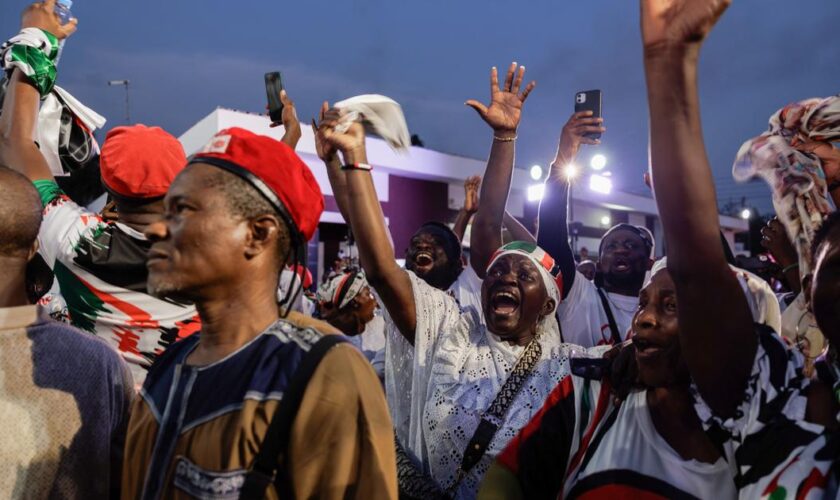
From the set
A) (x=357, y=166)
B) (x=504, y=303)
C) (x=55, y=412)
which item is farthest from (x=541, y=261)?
(x=55, y=412)

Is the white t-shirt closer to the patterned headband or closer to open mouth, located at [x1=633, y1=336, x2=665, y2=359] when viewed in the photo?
the patterned headband

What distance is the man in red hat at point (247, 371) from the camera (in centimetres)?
128

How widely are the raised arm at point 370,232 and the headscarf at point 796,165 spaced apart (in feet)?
3.99

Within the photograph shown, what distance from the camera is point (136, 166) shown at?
2195 millimetres

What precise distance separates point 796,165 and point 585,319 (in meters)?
1.99

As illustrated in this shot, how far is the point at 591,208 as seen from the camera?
28.3 m

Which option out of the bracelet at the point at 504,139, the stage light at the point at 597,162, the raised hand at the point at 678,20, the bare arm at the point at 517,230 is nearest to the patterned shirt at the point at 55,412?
the raised hand at the point at 678,20

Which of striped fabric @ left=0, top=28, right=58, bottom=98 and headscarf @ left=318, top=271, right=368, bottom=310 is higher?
striped fabric @ left=0, top=28, right=58, bottom=98

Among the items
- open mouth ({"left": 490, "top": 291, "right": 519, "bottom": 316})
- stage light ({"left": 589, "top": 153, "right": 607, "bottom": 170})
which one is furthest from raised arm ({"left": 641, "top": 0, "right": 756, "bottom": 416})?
stage light ({"left": 589, "top": 153, "right": 607, "bottom": 170})

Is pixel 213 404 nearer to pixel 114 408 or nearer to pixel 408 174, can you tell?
pixel 114 408

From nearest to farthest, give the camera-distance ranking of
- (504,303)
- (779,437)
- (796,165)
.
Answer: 1. (779,437)
2. (796,165)
3. (504,303)

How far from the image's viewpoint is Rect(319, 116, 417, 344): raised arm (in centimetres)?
225

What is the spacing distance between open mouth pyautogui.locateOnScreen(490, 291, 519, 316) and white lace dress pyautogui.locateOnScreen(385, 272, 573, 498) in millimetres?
123

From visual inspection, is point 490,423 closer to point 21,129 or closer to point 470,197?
point 21,129
